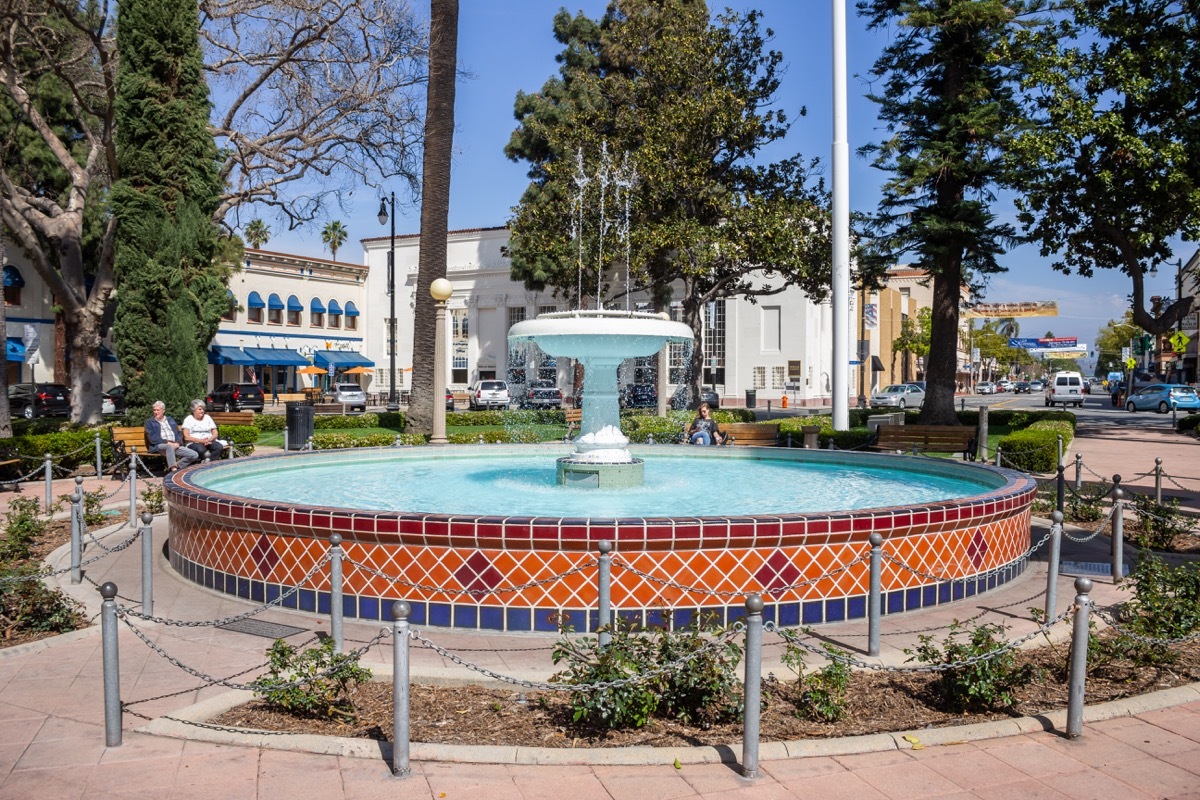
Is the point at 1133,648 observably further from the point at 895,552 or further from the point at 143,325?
the point at 143,325

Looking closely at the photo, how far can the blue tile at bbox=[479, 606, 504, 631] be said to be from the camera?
6672 mm

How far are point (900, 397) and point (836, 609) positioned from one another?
154 ft

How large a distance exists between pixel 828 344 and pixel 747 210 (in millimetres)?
29594

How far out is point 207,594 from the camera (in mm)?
7973

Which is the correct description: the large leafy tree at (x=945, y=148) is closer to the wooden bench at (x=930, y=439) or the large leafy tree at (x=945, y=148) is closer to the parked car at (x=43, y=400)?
the wooden bench at (x=930, y=439)

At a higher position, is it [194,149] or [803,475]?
[194,149]

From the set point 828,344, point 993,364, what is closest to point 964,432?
point 828,344

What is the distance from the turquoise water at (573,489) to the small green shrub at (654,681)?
2.99 metres

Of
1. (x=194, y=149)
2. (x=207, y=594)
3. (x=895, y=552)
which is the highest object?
(x=194, y=149)

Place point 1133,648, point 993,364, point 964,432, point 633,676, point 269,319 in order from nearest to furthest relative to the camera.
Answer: point 633,676
point 1133,648
point 964,432
point 269,319
point 993,364

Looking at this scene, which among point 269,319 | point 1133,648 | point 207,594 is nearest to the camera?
point 1133,648

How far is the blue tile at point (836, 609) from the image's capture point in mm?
6988

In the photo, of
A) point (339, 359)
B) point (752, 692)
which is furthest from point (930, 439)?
point (339, 359)

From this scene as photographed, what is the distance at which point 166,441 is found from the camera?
51.5 ft
